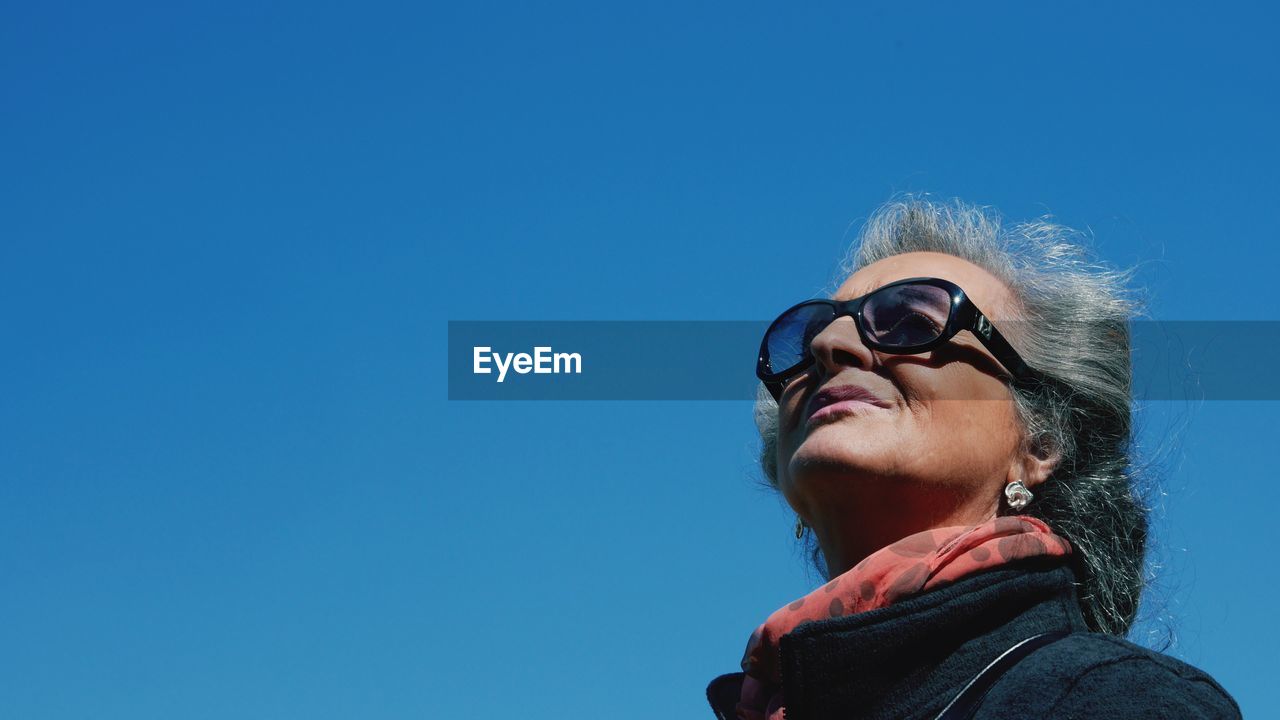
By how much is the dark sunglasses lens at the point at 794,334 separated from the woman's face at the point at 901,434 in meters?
0.09

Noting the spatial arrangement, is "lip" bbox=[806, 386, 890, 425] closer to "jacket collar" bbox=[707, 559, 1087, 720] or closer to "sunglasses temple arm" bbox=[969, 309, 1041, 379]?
"sunglasses temple arm" bbox=[969, 309, 1041, 379]

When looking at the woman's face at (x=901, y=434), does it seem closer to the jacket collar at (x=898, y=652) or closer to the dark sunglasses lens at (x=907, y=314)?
the dark sunglasses lens at (x=907, y=314)

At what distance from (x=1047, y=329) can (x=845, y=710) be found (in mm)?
1491

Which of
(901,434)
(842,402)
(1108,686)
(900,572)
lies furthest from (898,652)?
(842,402)

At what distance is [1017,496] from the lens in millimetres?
3820

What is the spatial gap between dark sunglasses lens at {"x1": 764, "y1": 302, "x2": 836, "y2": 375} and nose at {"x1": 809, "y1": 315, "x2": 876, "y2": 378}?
0.09 metres

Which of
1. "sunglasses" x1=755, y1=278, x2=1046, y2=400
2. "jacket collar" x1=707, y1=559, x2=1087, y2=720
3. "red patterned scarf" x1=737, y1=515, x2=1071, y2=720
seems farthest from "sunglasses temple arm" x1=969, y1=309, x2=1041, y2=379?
"jacket collar" x1=707, y1=559, x2=1087, y2=720

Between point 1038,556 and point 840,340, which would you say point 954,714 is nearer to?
point 1038,556

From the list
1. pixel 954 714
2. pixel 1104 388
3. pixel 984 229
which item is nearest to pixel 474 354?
pixel 984 229

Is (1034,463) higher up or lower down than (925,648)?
higher up

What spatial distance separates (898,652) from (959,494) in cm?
68

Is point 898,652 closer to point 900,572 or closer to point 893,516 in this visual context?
point 900,572

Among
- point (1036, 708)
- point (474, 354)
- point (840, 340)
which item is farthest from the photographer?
point (474, 354)

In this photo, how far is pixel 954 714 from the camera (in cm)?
299
